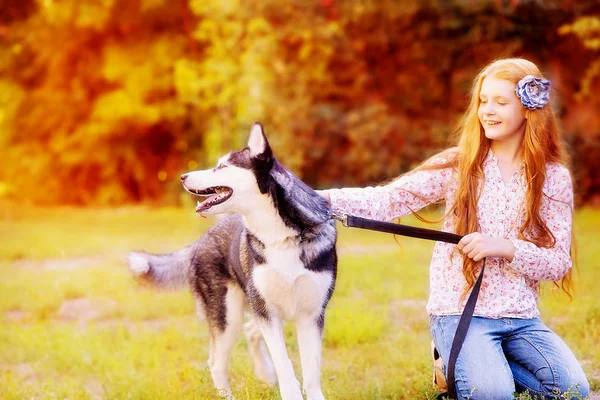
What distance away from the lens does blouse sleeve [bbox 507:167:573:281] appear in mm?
3193

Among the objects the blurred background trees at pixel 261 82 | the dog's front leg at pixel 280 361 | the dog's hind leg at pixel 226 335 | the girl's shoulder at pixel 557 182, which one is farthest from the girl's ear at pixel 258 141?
the blurred background trees at pixel 261 82

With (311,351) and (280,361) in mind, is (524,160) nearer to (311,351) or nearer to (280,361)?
(311,351)

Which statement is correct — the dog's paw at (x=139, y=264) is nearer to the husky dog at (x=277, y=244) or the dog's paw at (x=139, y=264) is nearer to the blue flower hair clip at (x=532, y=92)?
the husky dog at (x=277, y=244)

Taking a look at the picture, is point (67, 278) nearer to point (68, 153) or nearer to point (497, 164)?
point (497, 164)

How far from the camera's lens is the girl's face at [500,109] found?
10.8ft

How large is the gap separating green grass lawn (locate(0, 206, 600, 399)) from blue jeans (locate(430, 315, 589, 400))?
37 centimetres

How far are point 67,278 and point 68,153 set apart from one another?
8.31m

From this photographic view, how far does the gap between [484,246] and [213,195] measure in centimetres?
125

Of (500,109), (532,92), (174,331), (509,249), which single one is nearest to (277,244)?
(509,249)

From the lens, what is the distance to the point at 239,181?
115 inches

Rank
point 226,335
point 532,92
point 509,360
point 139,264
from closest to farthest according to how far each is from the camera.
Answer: point 532,92, point 509,360, point 226,335, point 139,264

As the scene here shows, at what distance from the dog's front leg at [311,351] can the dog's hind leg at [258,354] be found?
0.69 metres

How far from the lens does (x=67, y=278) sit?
7016 mm

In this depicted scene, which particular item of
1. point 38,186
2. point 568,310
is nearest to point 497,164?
point 568,310
